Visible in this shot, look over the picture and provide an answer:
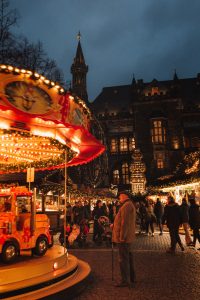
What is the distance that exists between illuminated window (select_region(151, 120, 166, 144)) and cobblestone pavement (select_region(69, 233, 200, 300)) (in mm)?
33801

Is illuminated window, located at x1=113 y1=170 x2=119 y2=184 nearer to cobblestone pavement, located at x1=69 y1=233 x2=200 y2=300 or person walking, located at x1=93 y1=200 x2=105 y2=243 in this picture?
person walking, located at x1=93 y1=200 x2=105 y2=243

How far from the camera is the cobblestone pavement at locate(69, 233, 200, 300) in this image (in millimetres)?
5779

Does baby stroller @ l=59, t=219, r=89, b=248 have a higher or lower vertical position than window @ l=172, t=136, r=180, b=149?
lower

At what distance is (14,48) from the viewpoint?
19.4 meters

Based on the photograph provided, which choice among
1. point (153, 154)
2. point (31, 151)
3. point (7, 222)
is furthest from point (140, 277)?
point (153, 154)

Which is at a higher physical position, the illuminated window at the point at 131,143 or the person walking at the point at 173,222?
the illuminated window at the point at 131,143

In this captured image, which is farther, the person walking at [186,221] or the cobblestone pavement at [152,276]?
the person walking at [186,221]

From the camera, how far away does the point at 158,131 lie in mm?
44375

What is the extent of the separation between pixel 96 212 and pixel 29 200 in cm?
542

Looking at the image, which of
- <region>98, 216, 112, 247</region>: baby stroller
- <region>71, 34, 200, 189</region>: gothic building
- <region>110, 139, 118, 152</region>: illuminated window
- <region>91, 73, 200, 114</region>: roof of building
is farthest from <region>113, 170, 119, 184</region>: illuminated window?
<region>98, 216, 112, 247</region>: baby stroller

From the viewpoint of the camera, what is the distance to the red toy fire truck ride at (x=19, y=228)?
6891 millimetres

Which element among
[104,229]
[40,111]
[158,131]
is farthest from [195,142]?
[40,111]

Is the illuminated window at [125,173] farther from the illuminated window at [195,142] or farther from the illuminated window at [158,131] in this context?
the illuminated window at [195,142]

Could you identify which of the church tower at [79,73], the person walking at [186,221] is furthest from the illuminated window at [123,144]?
the person walking at [186,221]
